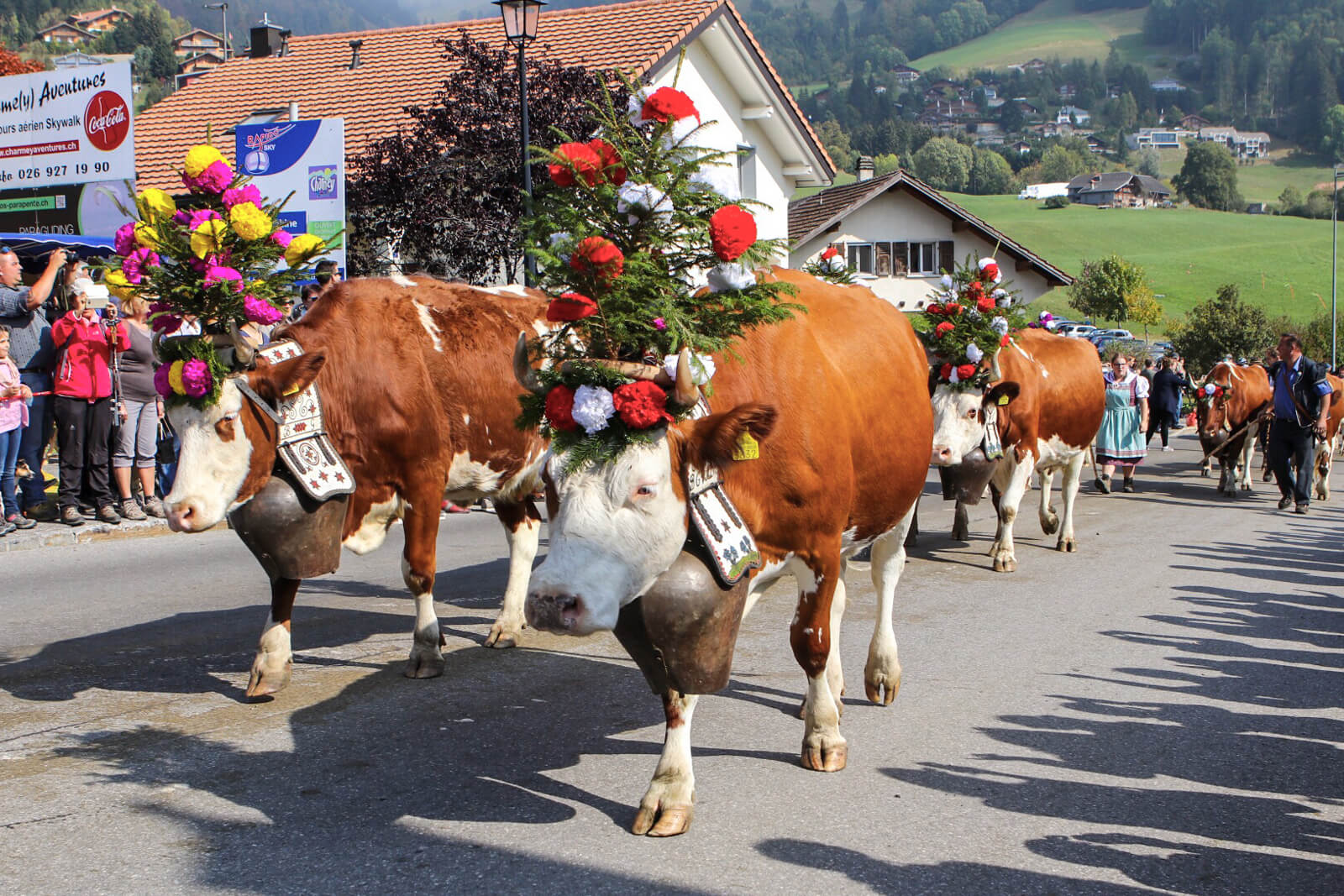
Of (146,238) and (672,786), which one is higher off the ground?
(146,238)

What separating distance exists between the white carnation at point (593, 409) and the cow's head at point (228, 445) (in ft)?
8.34

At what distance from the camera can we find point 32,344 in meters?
12.0

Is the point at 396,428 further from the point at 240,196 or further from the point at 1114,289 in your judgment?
the point at 1114,289

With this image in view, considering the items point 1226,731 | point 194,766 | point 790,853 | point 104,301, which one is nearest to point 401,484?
point 194,766

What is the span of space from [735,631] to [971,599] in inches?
201

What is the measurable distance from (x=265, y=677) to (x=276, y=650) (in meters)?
0.14

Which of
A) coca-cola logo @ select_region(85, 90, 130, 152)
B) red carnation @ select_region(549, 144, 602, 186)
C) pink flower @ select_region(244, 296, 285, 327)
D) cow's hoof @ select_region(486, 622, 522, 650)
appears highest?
coca-cola logo @ select_region(85, 90, 130, 152)

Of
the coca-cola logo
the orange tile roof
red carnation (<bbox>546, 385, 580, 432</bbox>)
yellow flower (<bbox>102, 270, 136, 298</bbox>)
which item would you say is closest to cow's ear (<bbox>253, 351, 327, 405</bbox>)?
yellow flower (<bbox>102, 270, 136, 298</bbox>)

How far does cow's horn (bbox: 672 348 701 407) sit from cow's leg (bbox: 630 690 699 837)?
1113mm

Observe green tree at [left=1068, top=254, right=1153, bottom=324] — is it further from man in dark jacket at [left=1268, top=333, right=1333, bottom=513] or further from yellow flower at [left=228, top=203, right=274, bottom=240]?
yellow flower at [left=228, top=203, right=274, bottom=240]

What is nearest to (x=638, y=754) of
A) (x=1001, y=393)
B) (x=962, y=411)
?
(x=962, y=411)

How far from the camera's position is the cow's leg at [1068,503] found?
11.8 meters

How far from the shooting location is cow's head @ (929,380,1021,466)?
10.4m

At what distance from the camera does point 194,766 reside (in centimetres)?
525
